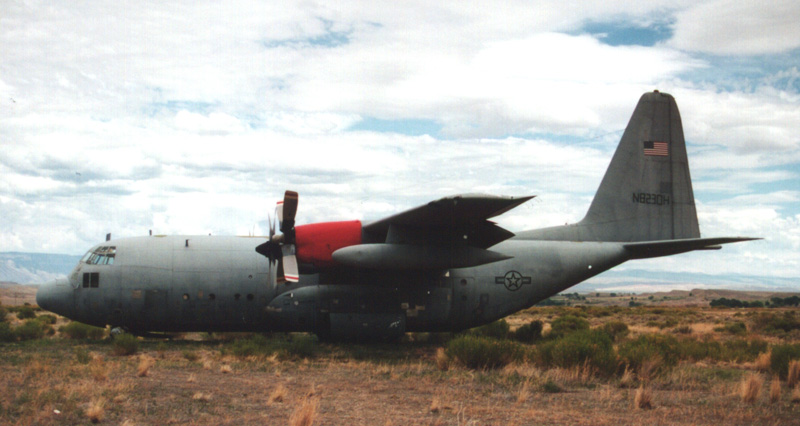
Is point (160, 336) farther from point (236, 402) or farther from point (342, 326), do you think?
point (236, 402)

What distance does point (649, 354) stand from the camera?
16266 millimetres

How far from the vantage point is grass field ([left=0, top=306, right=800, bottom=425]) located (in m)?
11.2

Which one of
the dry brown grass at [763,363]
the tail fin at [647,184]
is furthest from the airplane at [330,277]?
the dry brown grass at [763,363]

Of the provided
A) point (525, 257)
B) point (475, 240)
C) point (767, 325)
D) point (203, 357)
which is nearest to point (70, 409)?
point (203, 357)

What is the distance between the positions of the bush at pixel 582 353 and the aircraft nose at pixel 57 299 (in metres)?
15.5

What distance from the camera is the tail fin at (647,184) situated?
23844 mm

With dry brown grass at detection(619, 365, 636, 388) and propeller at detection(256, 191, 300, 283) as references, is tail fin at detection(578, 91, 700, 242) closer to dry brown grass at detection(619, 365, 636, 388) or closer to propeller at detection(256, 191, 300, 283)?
dry brown grass at detection(619, 365, 636, 388)

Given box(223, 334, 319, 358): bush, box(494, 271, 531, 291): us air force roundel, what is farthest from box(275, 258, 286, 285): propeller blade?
box(494, 271, 531, 291): us air force roundel

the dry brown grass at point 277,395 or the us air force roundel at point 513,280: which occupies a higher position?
the us air force roundel at point 513,280

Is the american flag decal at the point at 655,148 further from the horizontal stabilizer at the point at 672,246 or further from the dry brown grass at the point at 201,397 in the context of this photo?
the dry brown grass at the point at 201,397

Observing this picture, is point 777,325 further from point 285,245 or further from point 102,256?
point 102,256

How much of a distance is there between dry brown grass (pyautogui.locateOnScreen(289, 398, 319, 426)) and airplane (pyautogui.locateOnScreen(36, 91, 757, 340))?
7986 millimetres

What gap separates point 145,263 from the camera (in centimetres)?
2172

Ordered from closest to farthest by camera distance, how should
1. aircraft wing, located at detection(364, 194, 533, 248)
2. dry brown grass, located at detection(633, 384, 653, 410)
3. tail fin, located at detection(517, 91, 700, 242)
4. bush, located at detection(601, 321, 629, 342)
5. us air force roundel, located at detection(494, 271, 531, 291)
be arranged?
1. dry brown grass, located at detection(633, 384, 653, 410)
2. aircraft wing, located at detection(364, 194, 533, 248)
3. us air force roundel, located at detection(494, 271, 531, 291)
4. tail fin, located at detection(517, 91, 700, 242)
5. bush, located at detection(601, 321, 629, 342)
